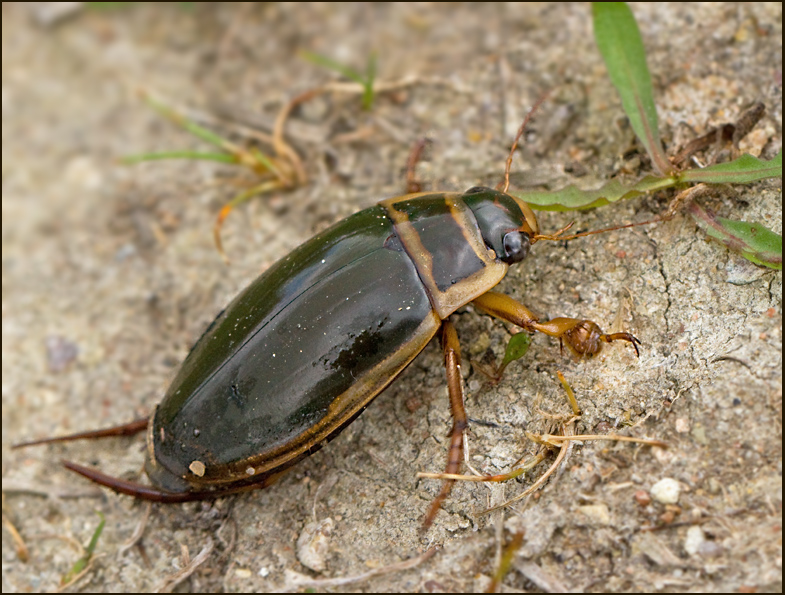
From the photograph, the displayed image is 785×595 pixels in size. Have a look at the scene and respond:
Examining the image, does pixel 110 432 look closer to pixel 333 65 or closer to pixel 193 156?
pixel 193 156

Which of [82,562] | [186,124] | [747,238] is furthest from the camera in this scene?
[186,124]

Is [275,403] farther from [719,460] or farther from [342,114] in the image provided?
[342,114]

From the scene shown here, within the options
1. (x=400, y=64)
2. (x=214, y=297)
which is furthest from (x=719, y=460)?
(x=400, y=64)

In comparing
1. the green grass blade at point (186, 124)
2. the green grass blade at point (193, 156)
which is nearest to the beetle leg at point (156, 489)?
the green grass blade at point (193, 156)

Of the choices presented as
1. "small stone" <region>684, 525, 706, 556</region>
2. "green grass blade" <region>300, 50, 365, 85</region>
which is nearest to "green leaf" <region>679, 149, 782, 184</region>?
"small stone" <region>684, 525, 706, 556</region>

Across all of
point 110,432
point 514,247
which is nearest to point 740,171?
point 514,247

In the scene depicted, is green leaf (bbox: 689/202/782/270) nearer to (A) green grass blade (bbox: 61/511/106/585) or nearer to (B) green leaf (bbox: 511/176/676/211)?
(B) green leaf (bbox: 511/176/676/211)
